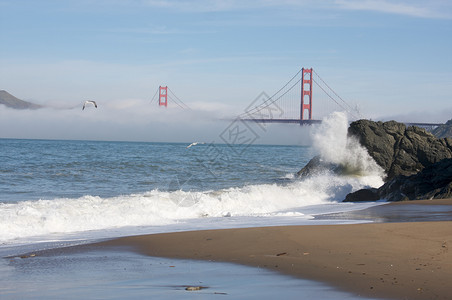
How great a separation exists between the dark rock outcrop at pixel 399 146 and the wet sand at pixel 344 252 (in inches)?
367

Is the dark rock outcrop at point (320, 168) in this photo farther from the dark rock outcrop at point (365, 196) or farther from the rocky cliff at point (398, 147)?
the dark rock outcrop at point (365, 196)

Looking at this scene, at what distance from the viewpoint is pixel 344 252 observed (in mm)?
4973

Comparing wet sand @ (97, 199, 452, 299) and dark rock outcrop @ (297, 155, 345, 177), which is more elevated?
dark rock outcrop @ (297, 155, 345, 177)

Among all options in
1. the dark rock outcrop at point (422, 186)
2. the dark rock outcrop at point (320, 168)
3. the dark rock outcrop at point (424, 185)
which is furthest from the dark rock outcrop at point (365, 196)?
the dark rock outcrop at point (320, 168)

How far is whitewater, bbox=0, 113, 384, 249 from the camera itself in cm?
766

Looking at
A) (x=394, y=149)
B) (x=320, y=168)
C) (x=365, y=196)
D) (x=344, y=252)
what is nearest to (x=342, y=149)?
(x=320, y=168)

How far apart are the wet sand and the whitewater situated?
1338mm

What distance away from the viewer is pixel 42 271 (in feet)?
14.8

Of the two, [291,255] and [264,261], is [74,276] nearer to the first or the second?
[264,261]

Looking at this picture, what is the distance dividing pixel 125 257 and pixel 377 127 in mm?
13930

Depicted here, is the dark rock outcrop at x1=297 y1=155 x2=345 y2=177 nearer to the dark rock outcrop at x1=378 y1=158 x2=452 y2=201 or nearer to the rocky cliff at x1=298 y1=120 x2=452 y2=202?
the rocky cliff at x1=298 y1=120 x2=452 y2=202

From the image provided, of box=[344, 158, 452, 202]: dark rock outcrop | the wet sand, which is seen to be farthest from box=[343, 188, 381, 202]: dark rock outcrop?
the wet sand

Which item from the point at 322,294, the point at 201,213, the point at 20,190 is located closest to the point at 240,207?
Answer: the point at 201,213

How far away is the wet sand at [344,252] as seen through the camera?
3.77m
